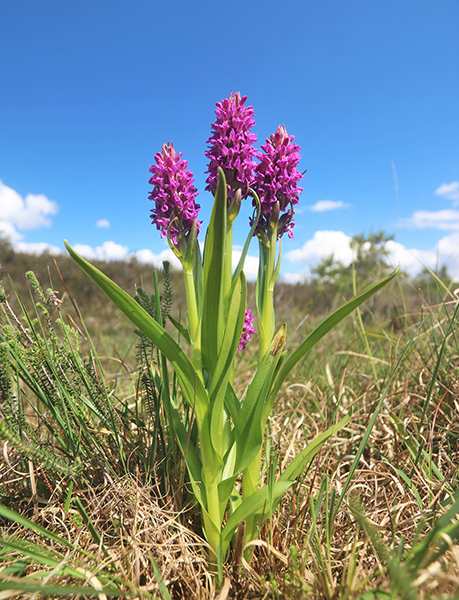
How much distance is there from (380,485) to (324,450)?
0.97ft

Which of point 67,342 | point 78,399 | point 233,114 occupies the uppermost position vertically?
point 233,114

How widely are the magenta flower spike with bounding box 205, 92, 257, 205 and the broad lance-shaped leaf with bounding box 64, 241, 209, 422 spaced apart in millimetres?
515

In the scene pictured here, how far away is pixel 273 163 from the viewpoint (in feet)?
4.08

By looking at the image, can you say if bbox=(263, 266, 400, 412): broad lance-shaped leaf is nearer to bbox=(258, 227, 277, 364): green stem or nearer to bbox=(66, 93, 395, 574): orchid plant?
bbox=(66, 93, 395, 574): orchid plant

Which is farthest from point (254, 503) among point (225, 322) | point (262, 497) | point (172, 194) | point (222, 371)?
point (172, 194)

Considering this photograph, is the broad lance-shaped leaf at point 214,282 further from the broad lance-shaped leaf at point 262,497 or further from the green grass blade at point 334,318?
the broad lance-shaped leaf at point 262,497

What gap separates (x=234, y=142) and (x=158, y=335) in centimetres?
68

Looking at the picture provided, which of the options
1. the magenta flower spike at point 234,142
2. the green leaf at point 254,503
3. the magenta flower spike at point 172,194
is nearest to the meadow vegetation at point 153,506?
the green leaf at point 254,503

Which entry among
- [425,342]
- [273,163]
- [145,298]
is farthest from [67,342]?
[425,342]

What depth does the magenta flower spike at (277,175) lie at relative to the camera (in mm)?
1234

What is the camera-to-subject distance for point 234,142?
1.17 meters

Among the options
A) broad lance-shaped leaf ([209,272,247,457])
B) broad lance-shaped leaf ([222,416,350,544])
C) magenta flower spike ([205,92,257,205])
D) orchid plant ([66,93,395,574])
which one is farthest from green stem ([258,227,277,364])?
broad lance-shaped leaf ([222,416,350,544])

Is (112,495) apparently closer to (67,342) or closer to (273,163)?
(67,342)

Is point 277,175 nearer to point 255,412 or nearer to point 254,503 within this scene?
point 255,412
